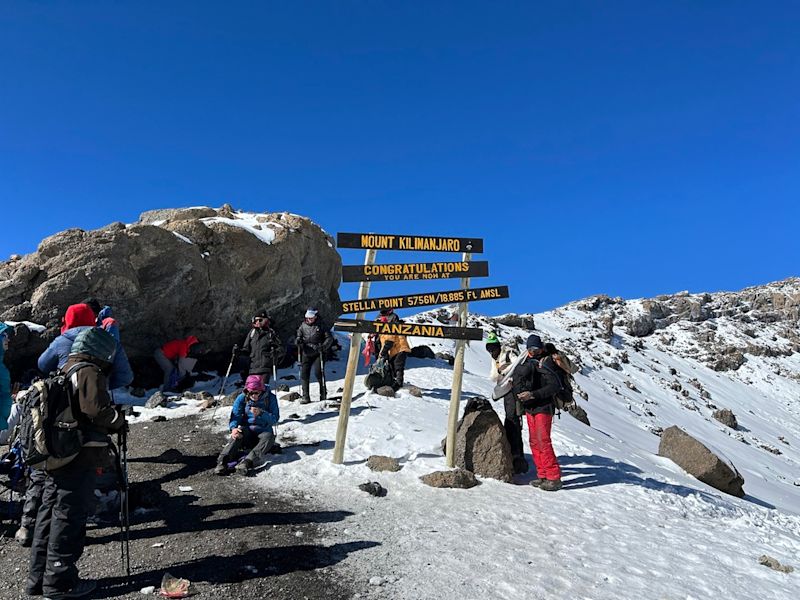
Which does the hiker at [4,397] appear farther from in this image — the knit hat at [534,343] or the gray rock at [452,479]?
the knit hat at [534,343]

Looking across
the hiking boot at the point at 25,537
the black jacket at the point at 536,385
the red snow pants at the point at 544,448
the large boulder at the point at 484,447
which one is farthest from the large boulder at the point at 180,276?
the red snow pants at the point at 544,448

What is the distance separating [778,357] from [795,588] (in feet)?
212

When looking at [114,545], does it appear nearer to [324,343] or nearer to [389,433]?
[389,433]

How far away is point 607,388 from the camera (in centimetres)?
3312

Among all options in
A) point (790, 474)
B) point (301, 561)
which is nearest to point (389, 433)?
point (301, 561)

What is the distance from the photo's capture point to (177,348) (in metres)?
16.5

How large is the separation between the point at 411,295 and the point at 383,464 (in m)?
3.06

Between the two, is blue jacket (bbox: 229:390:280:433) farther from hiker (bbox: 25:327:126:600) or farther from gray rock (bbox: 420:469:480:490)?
hiker (bbox: 25:327:126:600)

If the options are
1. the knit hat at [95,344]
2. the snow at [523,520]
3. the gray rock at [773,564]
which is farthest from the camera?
the gray rock at [773,564]

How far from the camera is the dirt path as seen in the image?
502cm

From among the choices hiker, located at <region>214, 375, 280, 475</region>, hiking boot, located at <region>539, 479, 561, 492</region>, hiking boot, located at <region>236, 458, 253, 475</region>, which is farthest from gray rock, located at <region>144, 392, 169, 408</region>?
hiking boot, located at <region>539, 479, 561, 492</region>

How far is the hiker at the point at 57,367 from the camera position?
554 centimetres

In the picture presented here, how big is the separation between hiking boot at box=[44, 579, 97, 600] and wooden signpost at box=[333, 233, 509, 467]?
4.83 m

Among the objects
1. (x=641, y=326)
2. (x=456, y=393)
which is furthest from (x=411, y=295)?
(x=641, y=326)
